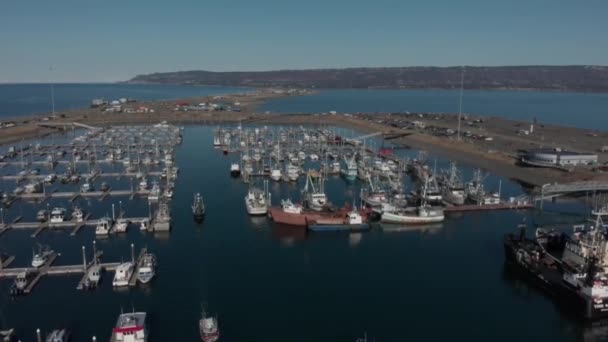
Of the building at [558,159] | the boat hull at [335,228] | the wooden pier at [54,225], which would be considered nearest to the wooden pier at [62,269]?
the wooden pier at [54,225]

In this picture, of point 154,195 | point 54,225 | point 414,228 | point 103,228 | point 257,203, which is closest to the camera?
point 103,228

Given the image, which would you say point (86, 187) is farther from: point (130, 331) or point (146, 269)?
point (130, 331)

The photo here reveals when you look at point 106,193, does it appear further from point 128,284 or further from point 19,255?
point 128,284

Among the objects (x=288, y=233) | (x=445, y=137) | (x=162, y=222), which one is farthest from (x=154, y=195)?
(x=445, y=137)

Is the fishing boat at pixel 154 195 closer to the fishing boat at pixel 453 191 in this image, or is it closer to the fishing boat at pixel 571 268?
the fishing boat at pixel 453 191

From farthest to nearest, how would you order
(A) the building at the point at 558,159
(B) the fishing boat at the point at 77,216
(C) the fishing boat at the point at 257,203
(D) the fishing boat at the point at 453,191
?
(A) the building at the point at 558,159 → (D) the fishing boat at the point at 453,191 → (C) the fishing boat at the point at 257,203 → (B) the fishing boat at the point at 77,216

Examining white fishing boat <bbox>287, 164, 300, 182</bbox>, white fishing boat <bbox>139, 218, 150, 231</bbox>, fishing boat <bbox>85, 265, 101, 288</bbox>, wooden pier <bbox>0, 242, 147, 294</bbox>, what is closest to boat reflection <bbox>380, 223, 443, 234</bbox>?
white fishing boat <bbox>287, 164, 300, 182</bbox>
